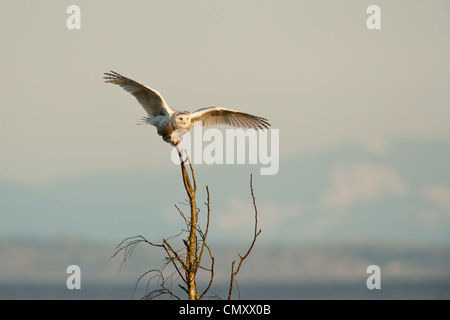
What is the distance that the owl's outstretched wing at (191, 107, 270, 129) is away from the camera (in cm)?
1364

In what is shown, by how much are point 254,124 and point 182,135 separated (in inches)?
81.0

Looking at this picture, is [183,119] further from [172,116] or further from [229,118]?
[229,118]

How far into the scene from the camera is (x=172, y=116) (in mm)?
12961

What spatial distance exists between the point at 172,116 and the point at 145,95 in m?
1.06

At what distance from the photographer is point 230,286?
8516 millimetres

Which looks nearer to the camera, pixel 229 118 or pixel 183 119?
pixel 183 119

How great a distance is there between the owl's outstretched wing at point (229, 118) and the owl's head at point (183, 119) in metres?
0.48

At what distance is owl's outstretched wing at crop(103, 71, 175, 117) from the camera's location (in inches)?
528

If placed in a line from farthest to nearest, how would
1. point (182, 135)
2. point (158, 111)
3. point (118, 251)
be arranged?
point (158, 111), point (182, 135), point (118, 251)

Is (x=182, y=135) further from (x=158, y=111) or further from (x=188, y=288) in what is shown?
(x=188, y=288)

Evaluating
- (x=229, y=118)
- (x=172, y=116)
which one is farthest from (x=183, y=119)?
(x=229, y=118)

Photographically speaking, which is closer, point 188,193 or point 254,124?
point 188,193
